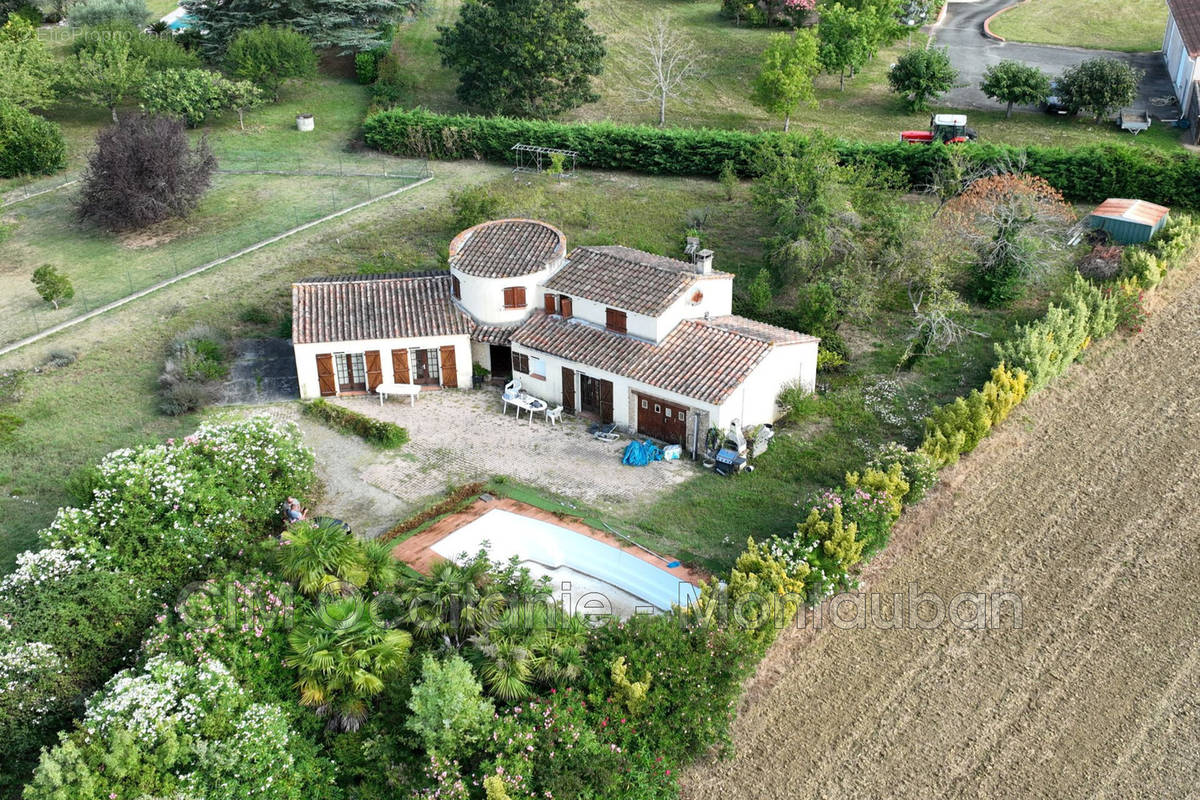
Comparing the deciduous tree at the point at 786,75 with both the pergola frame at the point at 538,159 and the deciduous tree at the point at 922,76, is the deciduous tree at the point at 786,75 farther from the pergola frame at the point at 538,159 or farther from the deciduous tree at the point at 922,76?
the pergola frame at the point at 538,159

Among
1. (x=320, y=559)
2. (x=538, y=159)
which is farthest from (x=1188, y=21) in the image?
(x=320, y=559)

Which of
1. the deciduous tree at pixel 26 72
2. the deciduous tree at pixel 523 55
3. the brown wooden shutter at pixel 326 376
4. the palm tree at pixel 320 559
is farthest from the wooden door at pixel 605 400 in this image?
the deciduous tree at pixel 26 72

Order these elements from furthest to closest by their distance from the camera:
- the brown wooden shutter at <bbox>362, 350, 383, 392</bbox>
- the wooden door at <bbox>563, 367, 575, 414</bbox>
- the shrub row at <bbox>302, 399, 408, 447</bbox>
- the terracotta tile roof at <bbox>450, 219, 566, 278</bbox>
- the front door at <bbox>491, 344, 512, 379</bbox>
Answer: the front door at <bbox>491, 344, 512, 379</bbox>
the terracotta tile roof at <bbox>450, 219, 566, 278</bbox>
the brown wooden shutter at <bbox>362, 350, 383, 392</bbox>
the wooden door at <bbox>563, 367, 575, 414</bbox>
the shrub row at <bbox>302, 399, 408, 447</bbox>

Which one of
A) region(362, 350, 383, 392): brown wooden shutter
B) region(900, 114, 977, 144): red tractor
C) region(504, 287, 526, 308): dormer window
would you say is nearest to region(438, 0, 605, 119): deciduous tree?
region(900, 114, 977, 144): red tractor

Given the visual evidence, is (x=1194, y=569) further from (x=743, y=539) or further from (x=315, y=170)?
(x=315, y=170)

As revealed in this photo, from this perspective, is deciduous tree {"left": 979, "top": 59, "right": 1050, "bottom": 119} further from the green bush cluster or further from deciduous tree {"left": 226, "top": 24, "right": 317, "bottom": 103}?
the green bush cluster

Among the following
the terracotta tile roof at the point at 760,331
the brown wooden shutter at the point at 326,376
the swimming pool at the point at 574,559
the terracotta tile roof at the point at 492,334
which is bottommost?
the swimming pool at the point at 574,559
